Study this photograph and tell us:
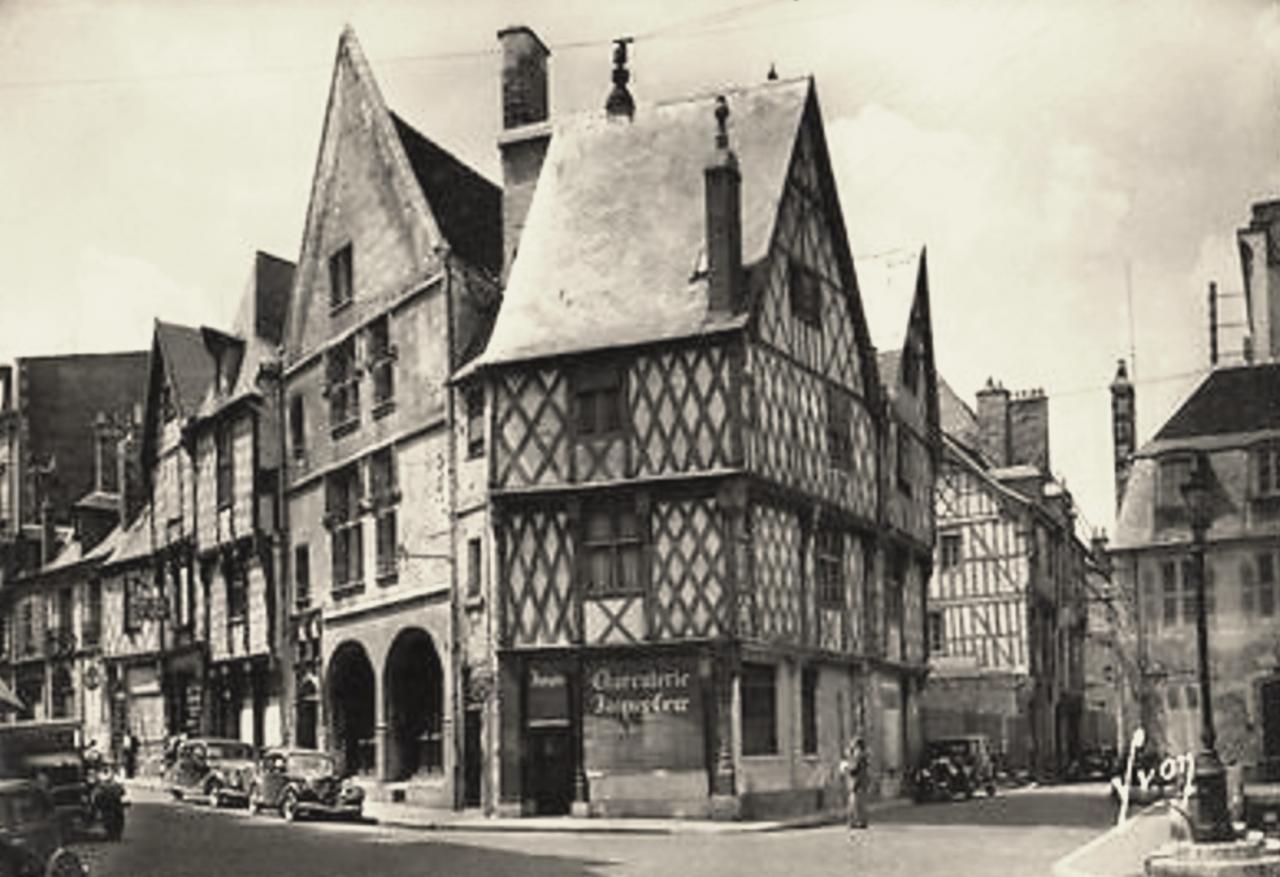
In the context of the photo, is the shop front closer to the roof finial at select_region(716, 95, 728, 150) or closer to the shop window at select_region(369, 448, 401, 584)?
the shop window at select_region(369, 448, 401, 584)

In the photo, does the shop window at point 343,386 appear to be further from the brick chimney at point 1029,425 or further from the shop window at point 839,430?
the brick chimney at point 1029,425

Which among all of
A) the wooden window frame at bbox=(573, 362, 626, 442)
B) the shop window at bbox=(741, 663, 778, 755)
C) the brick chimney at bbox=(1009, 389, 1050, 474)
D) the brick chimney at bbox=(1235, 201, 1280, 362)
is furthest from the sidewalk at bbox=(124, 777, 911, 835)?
the brick chimney at bbox=(1009, 389, 1050, 474)

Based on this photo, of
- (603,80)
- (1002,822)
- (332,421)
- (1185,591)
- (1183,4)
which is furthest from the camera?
(1185,591)

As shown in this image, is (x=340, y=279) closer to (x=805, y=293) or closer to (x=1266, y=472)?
(x=805, y=293)

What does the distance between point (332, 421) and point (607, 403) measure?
8032mm

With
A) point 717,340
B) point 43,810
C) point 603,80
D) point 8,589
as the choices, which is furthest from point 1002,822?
point 8,589

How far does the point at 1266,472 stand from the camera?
124 feet

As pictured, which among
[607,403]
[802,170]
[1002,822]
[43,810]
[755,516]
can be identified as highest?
[802,170]

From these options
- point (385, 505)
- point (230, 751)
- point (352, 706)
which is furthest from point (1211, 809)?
point (352, 706)

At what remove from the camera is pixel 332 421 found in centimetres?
3272

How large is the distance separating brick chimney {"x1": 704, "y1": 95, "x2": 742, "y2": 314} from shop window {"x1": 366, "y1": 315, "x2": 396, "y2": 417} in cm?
688

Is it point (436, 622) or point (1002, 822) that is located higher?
point (436, 622)

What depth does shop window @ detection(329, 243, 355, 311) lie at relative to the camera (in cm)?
3231

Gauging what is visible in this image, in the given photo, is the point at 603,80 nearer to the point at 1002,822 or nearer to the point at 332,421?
the point at 332,421
